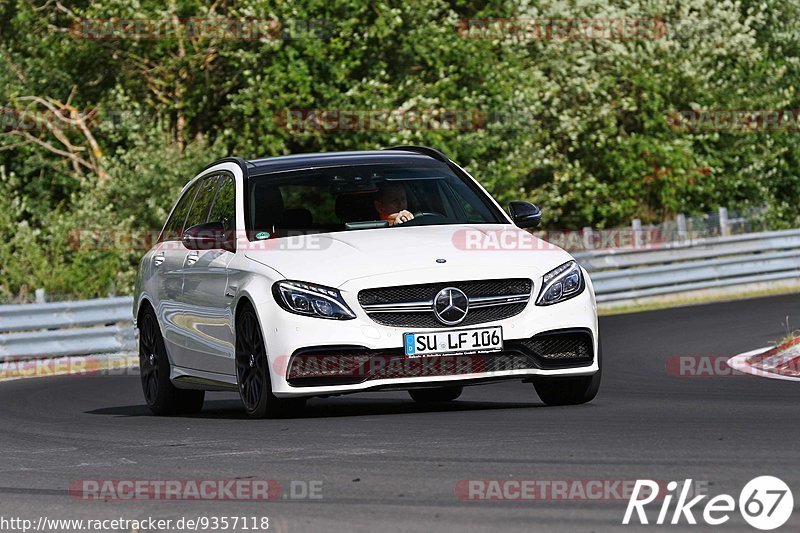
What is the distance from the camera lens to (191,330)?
11641mm

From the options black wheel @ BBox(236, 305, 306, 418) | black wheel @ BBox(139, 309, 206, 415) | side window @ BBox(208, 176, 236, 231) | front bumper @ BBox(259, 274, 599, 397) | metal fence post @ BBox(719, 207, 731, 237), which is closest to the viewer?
front bumper @ BBox(259, 274, 599, 397)

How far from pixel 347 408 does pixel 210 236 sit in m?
1.62

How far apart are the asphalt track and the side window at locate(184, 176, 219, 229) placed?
54.6 inches

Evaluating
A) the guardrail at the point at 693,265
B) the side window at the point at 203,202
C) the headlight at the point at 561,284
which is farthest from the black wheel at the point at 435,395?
the guardrail at the point at 693,265

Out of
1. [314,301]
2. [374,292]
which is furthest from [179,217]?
[374,292]

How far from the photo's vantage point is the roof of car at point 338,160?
37.9ft

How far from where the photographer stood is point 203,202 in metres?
12.4

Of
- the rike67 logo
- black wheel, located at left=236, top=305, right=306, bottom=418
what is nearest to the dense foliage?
black wheel, located at left=236, top=305, right=306, bottom=418

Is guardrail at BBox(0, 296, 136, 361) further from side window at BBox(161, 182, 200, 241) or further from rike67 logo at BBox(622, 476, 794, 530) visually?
rike67 logo at BBox(622, 476, 794, 530)

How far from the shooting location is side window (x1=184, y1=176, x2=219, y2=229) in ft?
40.1

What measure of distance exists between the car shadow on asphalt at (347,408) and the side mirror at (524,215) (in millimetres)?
1180

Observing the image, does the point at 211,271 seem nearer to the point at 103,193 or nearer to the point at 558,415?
the point at 558,415

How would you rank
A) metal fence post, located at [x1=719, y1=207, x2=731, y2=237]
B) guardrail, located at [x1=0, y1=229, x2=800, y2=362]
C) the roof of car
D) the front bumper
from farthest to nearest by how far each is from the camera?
metal fence post, located at [x1=719, y1=207, x2=731, y2=237]
guardrail, located at [x1=0, y1=229, x2=800, y2=362]
the roof of car
the front bumper

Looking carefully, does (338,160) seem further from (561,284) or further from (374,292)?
(561,284)
